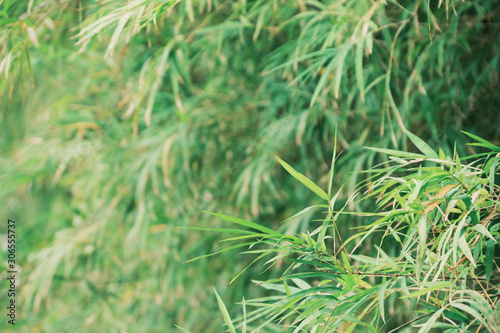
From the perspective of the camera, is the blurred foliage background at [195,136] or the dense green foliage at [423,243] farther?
the blurred foliage background at [195,136]

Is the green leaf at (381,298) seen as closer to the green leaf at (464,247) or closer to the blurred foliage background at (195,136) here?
the green leaf at (464,247)

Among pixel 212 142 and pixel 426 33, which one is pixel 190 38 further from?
pixel 426 33

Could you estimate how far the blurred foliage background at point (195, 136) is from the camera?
1.21 meters

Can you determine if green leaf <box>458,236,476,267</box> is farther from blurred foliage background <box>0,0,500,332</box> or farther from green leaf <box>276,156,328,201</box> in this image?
blurred foliage background <box>0,0,500,332</box>

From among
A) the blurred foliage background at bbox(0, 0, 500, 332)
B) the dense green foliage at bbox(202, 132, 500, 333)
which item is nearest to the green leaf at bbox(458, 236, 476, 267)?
the dense green foliage at bbox(202, 132, 500, 333)

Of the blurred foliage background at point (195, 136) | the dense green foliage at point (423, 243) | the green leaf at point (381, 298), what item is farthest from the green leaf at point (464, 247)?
the blurred foliage background at point (195, 136)

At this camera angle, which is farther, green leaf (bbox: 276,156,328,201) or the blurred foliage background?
the blurred foliage background

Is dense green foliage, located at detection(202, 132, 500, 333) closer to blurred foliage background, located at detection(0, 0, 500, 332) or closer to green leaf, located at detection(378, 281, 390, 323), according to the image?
green leaf, located at detection(378, 281, 390, 323)

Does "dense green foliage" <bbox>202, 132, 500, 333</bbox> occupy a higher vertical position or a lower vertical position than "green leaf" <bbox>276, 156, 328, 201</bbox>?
lower

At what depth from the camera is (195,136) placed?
147cm

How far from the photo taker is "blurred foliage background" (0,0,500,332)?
1.21m

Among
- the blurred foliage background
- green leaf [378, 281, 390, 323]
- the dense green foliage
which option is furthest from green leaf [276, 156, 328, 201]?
the blurred foliage background

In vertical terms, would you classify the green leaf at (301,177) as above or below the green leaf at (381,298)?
above

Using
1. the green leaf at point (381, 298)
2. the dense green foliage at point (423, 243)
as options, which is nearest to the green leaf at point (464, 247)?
the dense green foliage at point (423, 243)
